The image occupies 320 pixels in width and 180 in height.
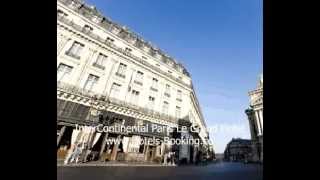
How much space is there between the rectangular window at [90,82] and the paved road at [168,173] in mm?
4430

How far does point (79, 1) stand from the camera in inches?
646

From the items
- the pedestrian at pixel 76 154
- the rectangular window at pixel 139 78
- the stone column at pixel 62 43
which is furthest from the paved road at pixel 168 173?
the stone column at pixel 62 43

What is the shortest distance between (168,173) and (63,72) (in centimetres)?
723

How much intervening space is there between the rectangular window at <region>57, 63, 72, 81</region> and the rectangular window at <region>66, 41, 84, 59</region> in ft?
Result: 2.41

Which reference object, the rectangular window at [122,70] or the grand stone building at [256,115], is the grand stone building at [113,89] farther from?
the grand stone building at [256,115]

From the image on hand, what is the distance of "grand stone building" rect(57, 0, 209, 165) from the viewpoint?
13.3 meters

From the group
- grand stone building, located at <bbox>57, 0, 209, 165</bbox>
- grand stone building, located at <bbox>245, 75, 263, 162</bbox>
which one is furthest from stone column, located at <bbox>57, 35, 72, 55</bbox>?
grand stone building, located at <bbox>245, 75, 263, 162</bbox>

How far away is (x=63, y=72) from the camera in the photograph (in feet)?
50.6
